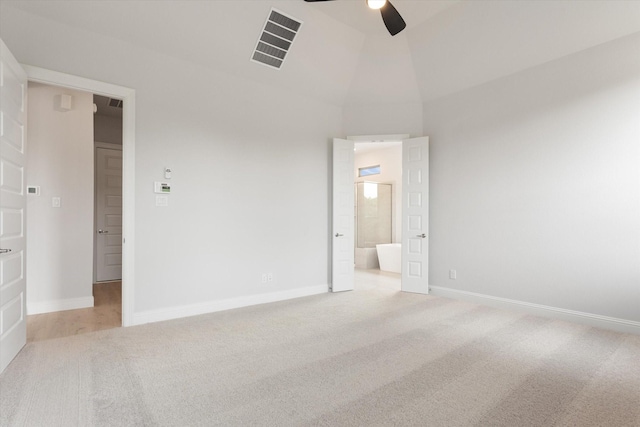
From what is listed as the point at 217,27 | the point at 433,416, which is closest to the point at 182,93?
the point at 217,27

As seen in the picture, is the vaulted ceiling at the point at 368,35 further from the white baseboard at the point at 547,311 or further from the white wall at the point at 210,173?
the white baseboard at the point at 547,311

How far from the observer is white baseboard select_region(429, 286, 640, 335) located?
3359 mm

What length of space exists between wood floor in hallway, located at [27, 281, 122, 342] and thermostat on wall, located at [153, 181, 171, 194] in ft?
5.06

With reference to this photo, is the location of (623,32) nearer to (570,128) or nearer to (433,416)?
(570,128)

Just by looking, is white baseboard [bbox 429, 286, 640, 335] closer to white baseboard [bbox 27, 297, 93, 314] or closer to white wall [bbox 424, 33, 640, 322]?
white wall [bbox 424, 33, 640, 322]

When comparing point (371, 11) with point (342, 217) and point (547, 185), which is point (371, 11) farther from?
point (547, 185)

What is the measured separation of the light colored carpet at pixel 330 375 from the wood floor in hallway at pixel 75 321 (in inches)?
9.5

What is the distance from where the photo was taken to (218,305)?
409cm

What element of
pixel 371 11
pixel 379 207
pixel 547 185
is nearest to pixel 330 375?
pixel 547 185

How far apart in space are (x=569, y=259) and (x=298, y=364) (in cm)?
334

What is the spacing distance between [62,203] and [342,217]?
3880 millimetres

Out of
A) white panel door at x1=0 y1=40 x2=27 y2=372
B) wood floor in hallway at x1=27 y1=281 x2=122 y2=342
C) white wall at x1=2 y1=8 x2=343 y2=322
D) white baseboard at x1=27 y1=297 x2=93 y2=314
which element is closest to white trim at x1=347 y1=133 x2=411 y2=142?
white wall at x1=2 y1=8 x2=343 y2=322

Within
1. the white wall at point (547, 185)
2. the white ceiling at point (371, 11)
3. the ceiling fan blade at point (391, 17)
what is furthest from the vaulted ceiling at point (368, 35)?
the ceiling fan blade at point (391, 17)

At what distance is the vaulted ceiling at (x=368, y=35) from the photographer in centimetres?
328
